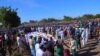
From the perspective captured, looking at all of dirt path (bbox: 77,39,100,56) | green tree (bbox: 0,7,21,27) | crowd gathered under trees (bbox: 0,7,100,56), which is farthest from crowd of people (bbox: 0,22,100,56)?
green tree (bbox: 0,7,21,27)

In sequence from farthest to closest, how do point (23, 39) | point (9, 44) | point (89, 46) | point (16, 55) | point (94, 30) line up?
1. point (94, 30)
2. point (89, 46)
3. point (9, 44)
4. point (23, 39)
5. point (16, 55)

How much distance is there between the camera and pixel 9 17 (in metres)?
56.2

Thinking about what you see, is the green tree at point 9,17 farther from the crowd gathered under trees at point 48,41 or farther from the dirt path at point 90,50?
the dirt path at point 90,50

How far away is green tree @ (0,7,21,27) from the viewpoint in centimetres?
5506

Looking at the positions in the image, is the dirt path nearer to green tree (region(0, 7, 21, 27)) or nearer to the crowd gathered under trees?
the crowd gathered under trees

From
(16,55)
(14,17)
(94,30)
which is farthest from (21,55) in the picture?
(14,17)

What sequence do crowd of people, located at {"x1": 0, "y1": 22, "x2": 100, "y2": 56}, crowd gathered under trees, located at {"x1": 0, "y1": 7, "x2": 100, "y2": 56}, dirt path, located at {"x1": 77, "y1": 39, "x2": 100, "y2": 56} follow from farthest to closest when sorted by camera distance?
dirt path, located at {"x1": 77, "y1": 39, "x2": 100, "y2": 56}, crowd gathered under trees, located at {"x1": 0, "y1": 7, "x2": 100, "y2": 56}, crowd of people, located at {"x1": 0, "y1": 22, "x2": 100, "y2": 56}

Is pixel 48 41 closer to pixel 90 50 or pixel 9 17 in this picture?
pixel 90 50

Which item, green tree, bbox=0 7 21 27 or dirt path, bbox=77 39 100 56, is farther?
green tree, bbox=0 7 21 27

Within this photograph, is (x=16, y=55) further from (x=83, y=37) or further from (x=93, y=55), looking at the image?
(x=83, y=37)

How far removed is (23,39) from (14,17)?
3601 cm

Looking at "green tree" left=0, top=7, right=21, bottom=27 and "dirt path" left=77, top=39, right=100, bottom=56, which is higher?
"green tree" left=0, top=7, right=21, bottom=27

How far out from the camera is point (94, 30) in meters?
31.0

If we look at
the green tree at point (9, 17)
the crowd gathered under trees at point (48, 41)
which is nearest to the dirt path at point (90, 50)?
the crowd gathered under trees at point (48, 41)
